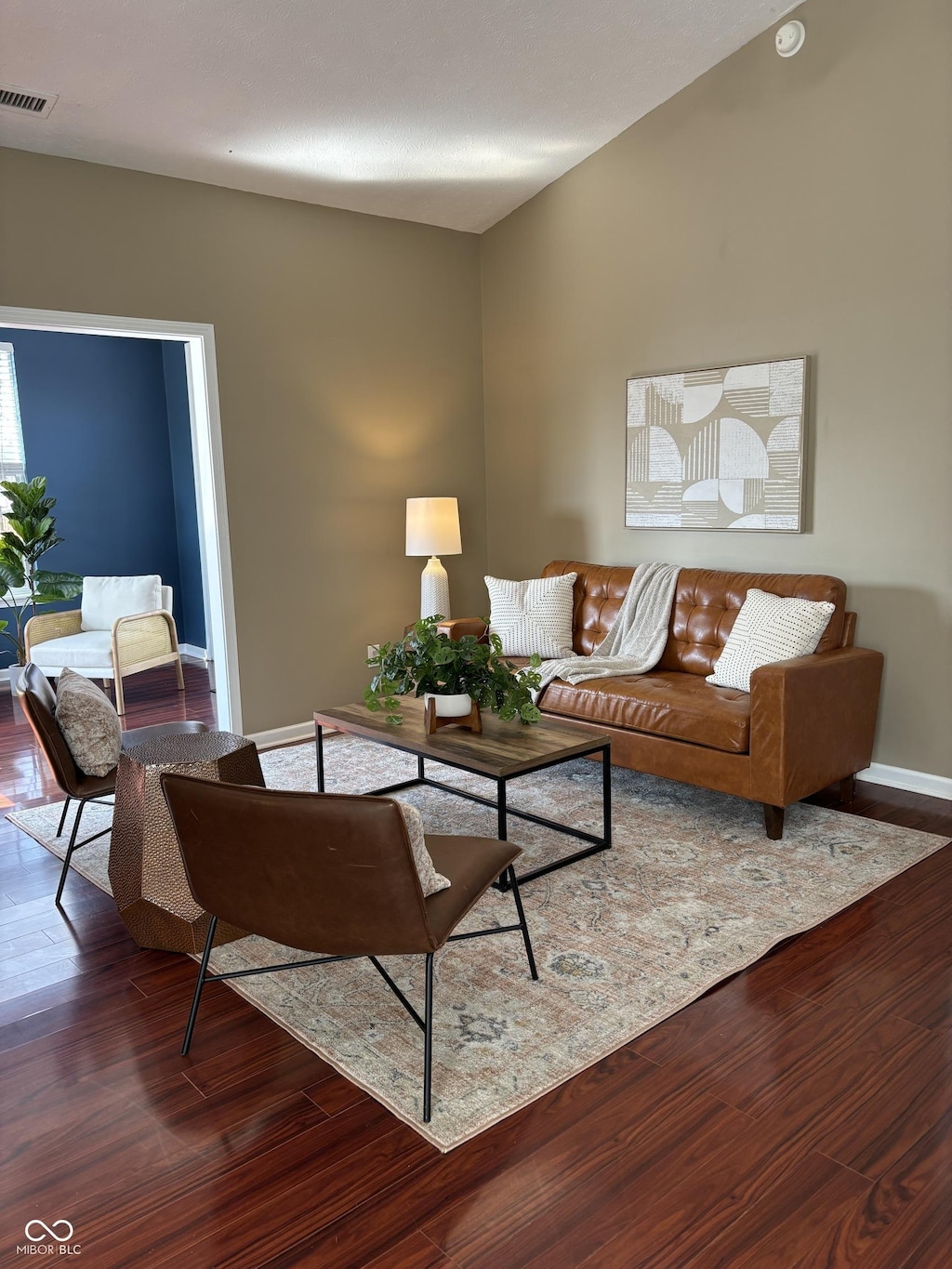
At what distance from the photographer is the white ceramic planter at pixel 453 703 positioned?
11.7 feet

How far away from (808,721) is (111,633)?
14.6 ft

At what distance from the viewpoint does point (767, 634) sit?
390cm

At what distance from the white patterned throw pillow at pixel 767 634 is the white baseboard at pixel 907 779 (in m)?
0.73

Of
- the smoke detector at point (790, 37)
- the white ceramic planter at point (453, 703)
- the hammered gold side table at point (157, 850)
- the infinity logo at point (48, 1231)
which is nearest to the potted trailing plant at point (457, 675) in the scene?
the white ceramic planter at point (453, 703)

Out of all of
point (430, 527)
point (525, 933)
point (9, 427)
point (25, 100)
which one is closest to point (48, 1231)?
point (525, 933)

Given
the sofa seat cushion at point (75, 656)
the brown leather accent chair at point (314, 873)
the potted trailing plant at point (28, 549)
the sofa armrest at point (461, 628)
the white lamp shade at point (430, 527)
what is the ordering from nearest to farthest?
the brown leather accent chair at point (314, 873) → the sofa armrest at point (461, 628) → the white lamp shade at point (430, 527) → the sofa seat cushion at point (75, 656) → the potted trailing plant at point (28, 549)

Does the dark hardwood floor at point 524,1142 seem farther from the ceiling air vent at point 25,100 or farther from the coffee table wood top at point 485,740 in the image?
the ceiling air vent at point 25,100

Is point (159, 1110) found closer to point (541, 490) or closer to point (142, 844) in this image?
point (142, 844)

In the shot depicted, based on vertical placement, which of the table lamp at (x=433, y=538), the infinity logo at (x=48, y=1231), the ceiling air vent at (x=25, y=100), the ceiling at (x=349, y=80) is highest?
the ceiling at (x=349, y=80)

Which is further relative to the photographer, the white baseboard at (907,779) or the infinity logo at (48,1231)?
the white baseboard at (907,779)

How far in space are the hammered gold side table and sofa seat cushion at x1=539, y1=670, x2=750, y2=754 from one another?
169 cm

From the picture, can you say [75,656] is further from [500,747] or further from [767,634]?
[767,634]

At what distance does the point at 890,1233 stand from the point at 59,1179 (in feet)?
5.18

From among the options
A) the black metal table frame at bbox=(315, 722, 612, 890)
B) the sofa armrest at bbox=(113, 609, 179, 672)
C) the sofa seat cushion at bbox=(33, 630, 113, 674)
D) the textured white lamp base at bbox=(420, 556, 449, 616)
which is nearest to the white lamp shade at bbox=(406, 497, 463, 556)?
the textured white lamp base at bbox=(420, 556, 449, 616)
